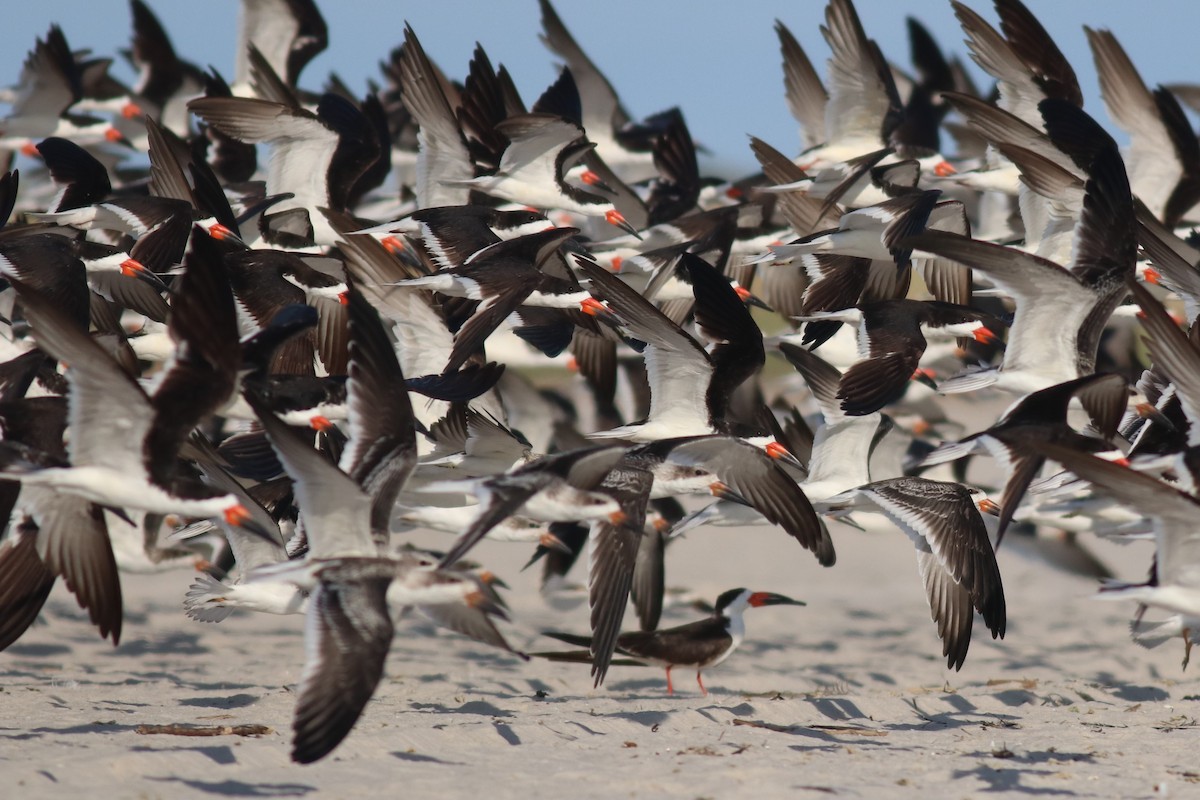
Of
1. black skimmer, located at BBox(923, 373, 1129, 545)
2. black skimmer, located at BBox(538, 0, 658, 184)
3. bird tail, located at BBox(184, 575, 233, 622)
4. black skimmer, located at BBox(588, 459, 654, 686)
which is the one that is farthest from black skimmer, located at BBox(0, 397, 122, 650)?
black skimmer, located at BBox(538, 0, 658, 184)

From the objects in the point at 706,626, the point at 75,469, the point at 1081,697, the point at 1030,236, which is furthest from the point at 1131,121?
the point at 75,469

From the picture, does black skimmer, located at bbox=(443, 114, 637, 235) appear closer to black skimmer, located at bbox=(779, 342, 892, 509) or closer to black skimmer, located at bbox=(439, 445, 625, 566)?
black skimmer, located at bbox=(779, 342, 892, 509)

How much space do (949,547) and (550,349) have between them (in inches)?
98.2

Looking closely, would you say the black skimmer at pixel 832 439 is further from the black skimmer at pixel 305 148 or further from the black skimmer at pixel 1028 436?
the black skimmer at pixel 305 148

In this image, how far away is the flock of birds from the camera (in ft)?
→ 18.2

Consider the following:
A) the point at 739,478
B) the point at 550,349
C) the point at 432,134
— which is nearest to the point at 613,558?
the point at 739,478

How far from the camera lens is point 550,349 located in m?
8.45

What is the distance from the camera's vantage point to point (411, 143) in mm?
16547

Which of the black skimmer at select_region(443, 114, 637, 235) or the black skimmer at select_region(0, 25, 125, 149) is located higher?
the black skimmer at select_region(0, 25, 125, 149)

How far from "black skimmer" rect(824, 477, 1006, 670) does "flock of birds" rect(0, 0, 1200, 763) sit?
19 mm

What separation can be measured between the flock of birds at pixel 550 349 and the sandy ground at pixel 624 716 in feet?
1.80

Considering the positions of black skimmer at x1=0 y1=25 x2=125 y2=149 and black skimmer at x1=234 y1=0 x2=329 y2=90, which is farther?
black skimmer at x1=234 y1=0 x2=329 y2=90

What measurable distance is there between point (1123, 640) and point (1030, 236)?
162 inches

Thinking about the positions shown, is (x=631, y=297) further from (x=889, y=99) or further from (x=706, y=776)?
(x=889, y=99)
